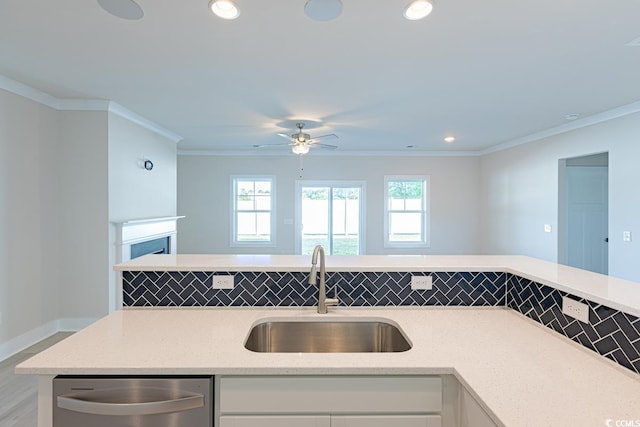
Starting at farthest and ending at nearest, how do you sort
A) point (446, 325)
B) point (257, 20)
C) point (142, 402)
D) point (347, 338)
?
point (257, 20), point (347, 338), point (446, 325), point (142, 402)

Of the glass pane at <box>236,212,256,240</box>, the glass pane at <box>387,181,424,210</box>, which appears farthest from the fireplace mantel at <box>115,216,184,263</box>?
the glass pane at <box>387,181,424,210</box>

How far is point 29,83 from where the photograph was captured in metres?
3.24

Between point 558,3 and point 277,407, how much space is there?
2.46 meters

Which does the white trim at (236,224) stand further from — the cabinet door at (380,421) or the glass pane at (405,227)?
the cabinet door at (380,421)

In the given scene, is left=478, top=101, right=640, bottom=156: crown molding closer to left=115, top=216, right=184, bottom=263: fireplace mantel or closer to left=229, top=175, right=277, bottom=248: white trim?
left=229, top=175, right=277, bottom=248: white trim

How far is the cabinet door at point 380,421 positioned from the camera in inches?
45.6

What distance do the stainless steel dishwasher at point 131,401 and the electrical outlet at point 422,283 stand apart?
1.13 metres

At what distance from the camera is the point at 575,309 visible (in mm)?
1356

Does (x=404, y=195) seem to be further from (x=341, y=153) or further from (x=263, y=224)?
(x=263, y=224)

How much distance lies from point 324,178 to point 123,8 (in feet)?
17.2

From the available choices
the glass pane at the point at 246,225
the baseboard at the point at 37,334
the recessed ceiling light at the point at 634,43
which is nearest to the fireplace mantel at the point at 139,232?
the baseboard at the point at 37,334

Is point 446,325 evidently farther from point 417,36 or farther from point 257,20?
point 257,20

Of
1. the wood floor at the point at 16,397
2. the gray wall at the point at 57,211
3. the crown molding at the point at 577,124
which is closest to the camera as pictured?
the wood floor at the point at 16,397

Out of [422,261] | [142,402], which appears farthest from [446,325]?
[142,402]
